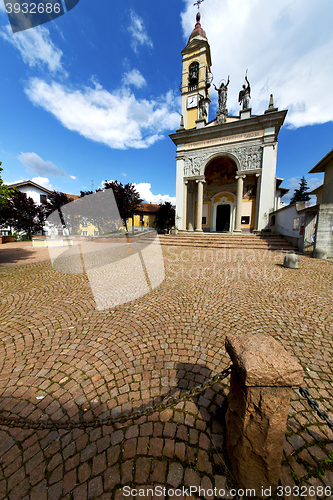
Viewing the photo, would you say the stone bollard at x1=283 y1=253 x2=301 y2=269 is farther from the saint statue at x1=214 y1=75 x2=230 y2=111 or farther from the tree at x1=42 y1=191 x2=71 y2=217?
the tree at x1=42 y1=191 x2=71 y2=217

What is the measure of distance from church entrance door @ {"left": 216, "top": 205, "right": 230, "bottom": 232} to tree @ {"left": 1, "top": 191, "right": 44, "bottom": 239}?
77.1ft

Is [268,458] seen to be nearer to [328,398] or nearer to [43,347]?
[328,398]

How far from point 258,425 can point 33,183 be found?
1577 inches

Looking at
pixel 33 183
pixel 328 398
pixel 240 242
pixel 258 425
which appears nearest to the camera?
pixel 258 425

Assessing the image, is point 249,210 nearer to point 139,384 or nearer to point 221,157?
point 221,157

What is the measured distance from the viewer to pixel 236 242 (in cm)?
1412

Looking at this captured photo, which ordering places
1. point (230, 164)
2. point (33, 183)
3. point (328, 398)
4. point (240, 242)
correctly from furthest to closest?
point (33, 183)
point (230, 164)
point (240, 242)
point (328, 398)

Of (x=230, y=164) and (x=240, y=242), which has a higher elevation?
(x=230, y=164)

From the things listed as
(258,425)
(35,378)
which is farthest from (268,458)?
(35,378)

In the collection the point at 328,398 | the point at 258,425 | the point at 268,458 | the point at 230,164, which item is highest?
the point at 230,164

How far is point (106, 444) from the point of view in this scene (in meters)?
1.62

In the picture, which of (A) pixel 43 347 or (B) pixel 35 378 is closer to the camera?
(B) pixel 35 378

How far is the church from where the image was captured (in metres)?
17.7

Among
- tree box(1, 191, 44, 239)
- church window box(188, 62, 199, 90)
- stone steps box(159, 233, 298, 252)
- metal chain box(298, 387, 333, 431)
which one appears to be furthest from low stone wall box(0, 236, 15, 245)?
church window box(188, 62, 199, 90)
